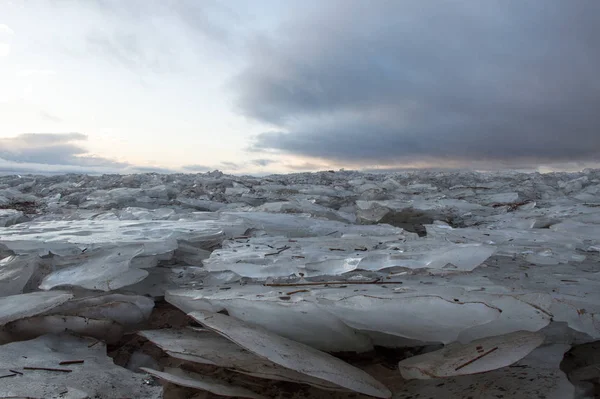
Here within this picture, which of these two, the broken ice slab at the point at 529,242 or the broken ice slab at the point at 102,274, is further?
the broken ice slab at the point at 529,242

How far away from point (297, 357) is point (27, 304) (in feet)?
3.15

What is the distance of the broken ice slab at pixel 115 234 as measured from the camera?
2.04 metres

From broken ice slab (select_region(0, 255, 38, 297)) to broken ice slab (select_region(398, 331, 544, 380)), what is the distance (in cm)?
155

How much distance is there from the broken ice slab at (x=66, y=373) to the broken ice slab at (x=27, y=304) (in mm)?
98

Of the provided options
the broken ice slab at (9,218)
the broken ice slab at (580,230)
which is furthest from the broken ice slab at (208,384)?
the broken ice slab at (9,218)

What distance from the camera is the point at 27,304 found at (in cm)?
123

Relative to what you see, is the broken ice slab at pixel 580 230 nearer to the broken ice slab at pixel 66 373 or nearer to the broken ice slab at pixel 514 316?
the broken ice slab at pixel 514 316

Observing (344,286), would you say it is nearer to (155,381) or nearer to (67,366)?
(155,381)

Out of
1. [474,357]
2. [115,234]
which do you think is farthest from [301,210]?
[474,357]

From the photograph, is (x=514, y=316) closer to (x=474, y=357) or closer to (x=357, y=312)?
(x=474, y=357)

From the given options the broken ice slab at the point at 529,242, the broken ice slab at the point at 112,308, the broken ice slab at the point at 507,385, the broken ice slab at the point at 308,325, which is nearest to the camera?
the broken ice slab at the point at 507,385

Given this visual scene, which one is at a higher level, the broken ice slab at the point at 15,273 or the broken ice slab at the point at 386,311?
the broken ice slab at the point at 386,311

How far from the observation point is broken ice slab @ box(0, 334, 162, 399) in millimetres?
848

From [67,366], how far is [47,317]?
0.97 ft
